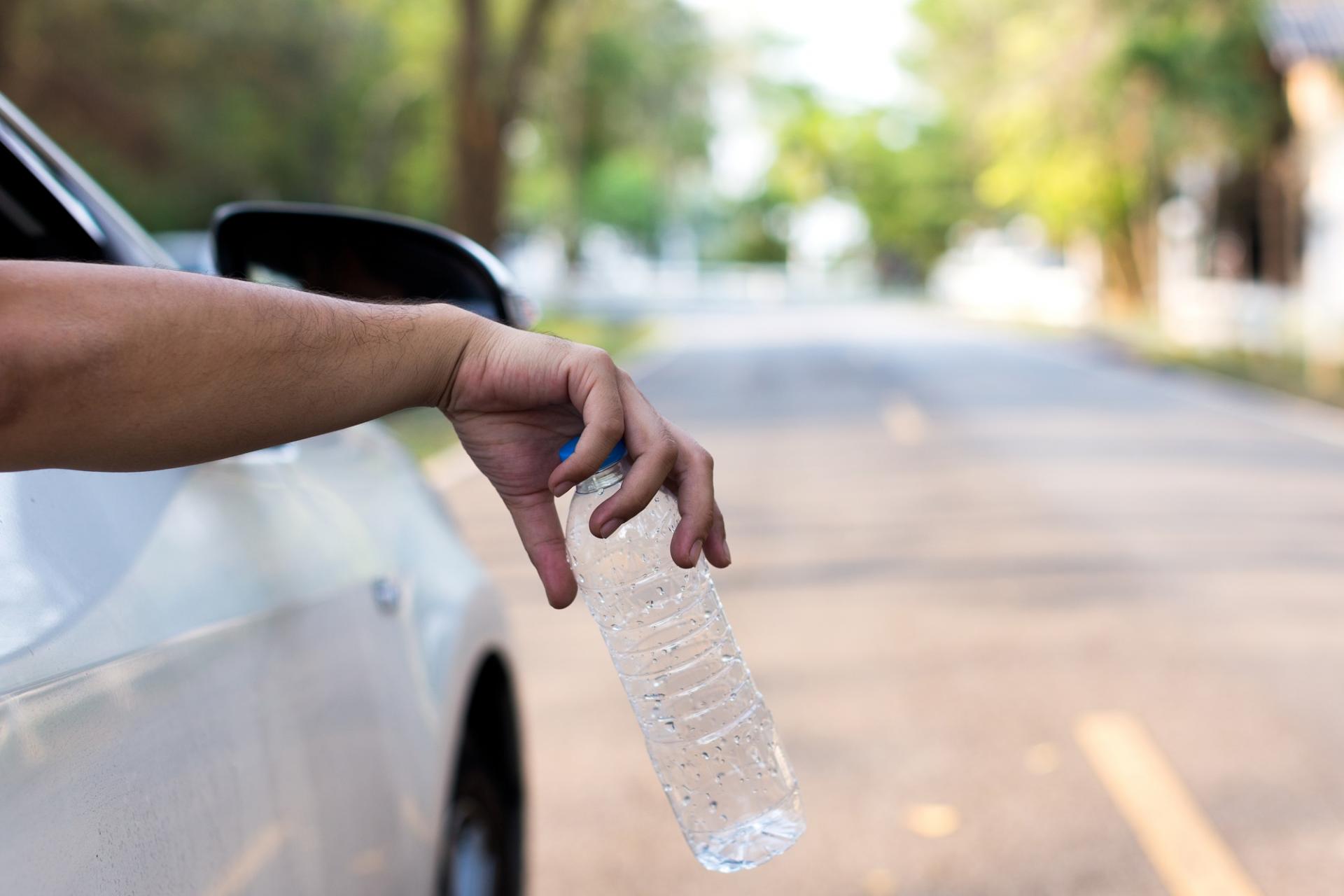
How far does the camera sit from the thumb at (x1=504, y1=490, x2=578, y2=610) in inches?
75.3

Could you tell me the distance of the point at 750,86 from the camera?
84688 millimetres

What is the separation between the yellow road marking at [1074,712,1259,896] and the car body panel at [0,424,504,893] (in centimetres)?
231

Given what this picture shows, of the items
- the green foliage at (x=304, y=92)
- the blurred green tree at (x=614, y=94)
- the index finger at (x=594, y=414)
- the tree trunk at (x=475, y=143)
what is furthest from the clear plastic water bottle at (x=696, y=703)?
the blurred green tree at (x=614, y=94)

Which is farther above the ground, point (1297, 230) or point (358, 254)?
point (358, 254)

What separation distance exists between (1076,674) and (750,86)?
266ft

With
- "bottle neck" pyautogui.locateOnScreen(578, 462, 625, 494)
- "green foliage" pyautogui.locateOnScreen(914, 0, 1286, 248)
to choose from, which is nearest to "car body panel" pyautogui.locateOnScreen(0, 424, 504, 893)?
"bottle neck" pyautogui.locateOnScreen(578, 462, 625, 494)

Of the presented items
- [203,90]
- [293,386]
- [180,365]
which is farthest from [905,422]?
[203,90]

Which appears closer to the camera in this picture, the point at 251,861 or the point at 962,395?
the point at 251,861

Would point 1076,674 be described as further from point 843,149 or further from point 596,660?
point 843,149

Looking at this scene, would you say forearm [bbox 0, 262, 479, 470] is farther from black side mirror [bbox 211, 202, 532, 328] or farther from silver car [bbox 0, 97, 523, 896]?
black side mirror [bbox 211, 202, 532, 328]

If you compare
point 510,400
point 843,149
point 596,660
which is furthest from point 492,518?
point 843,149

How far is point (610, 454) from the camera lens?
1766mm

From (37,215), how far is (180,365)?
136 cm

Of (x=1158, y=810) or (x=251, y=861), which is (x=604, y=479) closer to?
(x=251, y=861)
